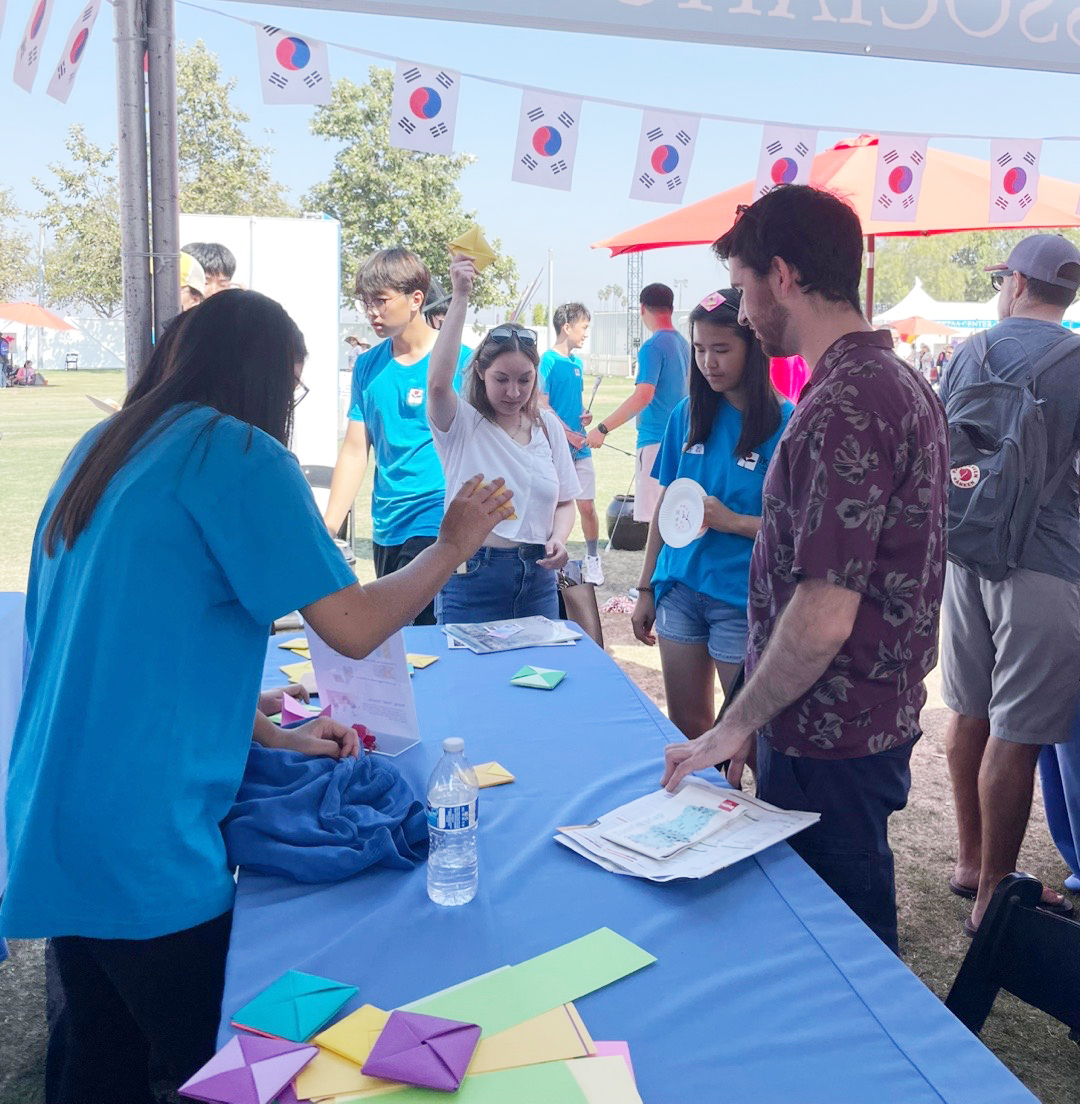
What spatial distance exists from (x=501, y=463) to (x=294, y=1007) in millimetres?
1813

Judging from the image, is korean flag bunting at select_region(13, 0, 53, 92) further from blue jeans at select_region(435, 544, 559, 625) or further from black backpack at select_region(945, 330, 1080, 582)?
black backpack at select_region(945, 330, 1080, 582)

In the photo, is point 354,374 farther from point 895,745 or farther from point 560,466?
point 895,745

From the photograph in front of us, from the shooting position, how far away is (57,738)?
120cm

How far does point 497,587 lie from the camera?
2.69 m

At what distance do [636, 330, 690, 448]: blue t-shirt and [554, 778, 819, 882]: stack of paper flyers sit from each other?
181 inches

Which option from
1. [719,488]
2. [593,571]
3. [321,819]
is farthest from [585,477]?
[321,819]

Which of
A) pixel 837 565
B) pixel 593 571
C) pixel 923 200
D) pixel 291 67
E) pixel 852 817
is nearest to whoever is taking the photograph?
pixel 837 565

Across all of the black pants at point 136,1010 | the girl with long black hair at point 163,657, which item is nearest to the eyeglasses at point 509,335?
the girl with long black hair at point 163,657

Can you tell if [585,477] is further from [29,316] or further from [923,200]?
[29,316]

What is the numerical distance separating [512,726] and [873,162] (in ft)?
14.2

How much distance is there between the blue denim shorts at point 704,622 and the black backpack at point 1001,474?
0.56 metres

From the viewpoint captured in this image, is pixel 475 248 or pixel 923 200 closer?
pixel 475 248

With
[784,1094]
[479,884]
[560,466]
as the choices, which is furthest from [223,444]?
[560,466]

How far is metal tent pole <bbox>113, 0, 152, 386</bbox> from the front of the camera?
7.43 feet
